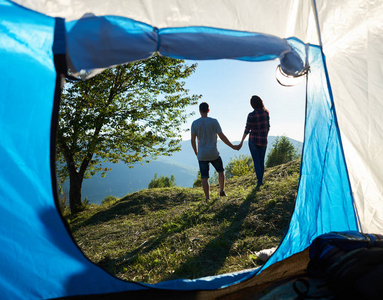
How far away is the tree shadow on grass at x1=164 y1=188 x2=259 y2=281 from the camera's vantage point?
7.77 feet

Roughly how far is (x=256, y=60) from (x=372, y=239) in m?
1.64

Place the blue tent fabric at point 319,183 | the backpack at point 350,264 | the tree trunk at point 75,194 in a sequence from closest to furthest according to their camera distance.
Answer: the backpack at point 350,264 → the blue tent fabric at point 319,183 → the tree trunk at point 75,194

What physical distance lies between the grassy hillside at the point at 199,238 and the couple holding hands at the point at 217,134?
2.32 feet

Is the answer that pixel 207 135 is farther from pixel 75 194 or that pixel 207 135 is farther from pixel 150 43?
pixel 75 194

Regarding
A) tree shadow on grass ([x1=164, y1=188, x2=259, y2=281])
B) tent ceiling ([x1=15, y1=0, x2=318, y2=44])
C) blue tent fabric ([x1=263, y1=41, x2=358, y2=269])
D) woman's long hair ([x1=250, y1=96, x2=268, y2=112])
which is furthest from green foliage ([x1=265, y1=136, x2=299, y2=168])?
tent ceiling ([x1=15, y1=0, x2=318, y2=44])

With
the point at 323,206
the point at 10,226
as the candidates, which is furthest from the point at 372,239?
the point at 10,226

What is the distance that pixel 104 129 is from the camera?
820cm

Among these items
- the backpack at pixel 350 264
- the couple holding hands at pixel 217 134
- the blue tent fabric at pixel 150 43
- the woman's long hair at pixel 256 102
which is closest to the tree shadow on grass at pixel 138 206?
the couple holding hands at pixel 217 134

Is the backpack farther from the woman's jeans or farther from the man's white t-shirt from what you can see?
the woman's jeans

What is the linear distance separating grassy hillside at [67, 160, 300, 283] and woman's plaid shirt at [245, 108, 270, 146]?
37.9 inches

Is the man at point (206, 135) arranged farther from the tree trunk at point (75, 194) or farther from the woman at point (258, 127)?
the tree trunk at point (75, 194)

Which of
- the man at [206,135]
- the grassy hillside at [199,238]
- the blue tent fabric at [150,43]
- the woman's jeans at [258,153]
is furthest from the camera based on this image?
the woman's jeans at [258,153]

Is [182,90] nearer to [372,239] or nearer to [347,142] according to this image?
[347,142]

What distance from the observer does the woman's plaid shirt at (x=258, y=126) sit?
176 inches
